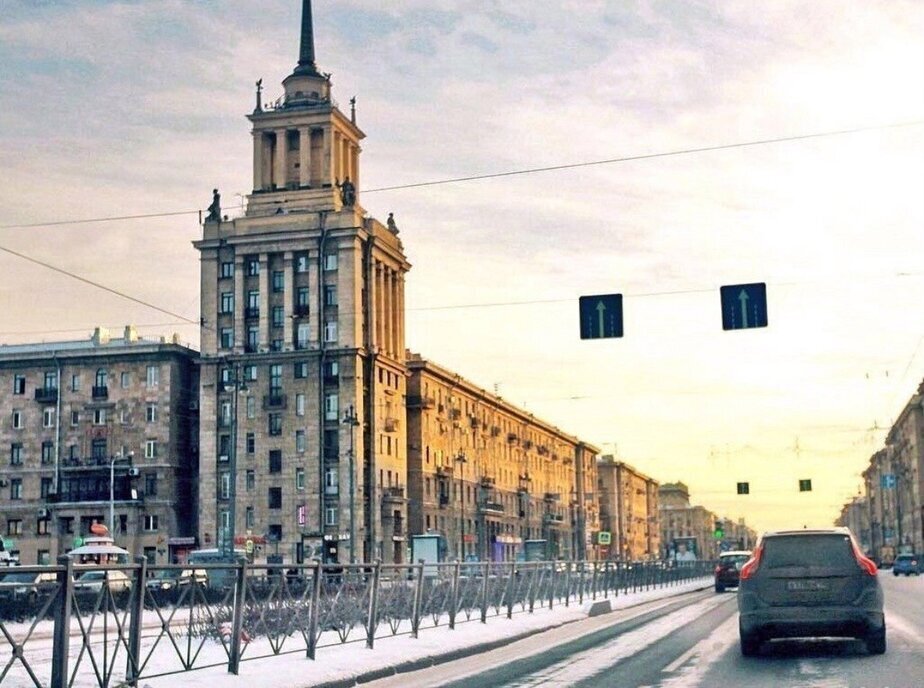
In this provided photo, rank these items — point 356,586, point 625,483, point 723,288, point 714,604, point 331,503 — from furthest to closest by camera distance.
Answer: point 625,483, point 331,503, point 714,604, point 723,288, point 356,586

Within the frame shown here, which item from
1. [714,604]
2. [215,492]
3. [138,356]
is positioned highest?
[138,356]

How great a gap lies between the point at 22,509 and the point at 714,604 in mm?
72355

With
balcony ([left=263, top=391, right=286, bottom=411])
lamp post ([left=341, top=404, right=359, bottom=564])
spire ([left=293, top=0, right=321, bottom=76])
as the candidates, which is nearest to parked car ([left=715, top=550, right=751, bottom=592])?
lamp post ([left=341, top=404, right=359, bottom=564])

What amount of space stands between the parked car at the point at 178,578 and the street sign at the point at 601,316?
1450 centimetres

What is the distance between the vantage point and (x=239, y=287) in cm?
9725

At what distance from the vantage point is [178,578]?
1491 centimetres

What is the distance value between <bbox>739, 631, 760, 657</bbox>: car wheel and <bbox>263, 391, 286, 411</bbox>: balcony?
7865 centimetres

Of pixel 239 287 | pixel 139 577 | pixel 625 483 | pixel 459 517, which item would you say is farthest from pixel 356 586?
pixel 625 483

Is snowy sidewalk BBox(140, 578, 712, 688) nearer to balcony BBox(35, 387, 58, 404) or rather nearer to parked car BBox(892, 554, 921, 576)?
parked car BBox(892, 554, 921, 576)

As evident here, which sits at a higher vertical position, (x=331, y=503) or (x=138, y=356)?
(x=138, y=356)

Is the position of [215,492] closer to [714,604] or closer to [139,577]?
[714,604]

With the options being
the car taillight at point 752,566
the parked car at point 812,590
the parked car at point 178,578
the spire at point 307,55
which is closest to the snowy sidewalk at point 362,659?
the parked car at point 178,578

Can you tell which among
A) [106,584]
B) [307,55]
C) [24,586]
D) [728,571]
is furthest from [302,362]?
[24,586]

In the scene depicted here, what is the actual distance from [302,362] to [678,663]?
7949cm
